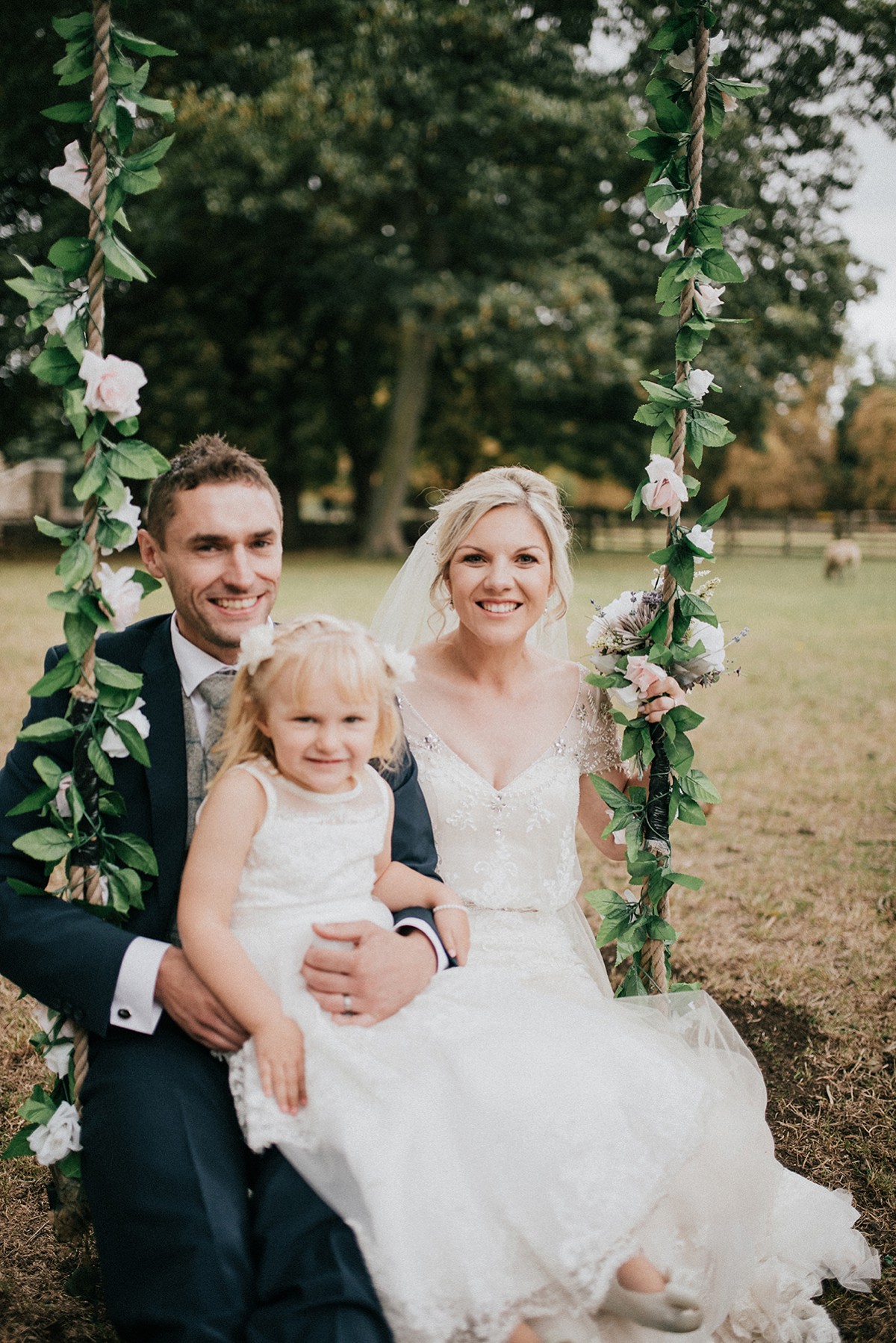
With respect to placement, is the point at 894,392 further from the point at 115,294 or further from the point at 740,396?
the point at 115,294

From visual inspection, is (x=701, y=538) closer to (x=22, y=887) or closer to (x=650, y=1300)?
(x=650, y=1300)

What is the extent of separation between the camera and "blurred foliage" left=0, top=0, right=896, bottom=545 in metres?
18.6

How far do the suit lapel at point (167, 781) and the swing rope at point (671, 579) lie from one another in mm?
1324

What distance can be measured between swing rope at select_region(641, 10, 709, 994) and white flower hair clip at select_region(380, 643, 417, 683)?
2.60ft

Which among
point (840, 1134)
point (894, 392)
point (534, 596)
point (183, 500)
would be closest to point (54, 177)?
point (183, 500)

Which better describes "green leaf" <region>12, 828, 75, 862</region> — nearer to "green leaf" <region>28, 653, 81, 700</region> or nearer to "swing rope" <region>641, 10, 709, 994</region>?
"green leaf" <region>28, 653, 81, 700</region>

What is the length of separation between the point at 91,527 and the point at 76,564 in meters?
0.09

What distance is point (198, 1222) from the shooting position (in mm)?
2092

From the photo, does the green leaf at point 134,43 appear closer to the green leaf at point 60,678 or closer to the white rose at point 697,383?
the green leaf at point 60,678

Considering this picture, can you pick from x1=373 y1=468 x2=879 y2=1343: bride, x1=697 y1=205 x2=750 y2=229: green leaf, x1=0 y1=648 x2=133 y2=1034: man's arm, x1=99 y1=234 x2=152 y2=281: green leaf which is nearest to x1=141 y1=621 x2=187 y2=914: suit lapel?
x1=0 y1=648 x2=133 y2=1034: man's arm

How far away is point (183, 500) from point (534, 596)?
3.62 ft

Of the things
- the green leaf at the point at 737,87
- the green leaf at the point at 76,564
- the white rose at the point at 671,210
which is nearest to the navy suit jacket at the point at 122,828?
the green leaf at the point at 76,564

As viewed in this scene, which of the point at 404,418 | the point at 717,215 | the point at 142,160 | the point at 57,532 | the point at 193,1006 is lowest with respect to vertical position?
the point at 193,1006

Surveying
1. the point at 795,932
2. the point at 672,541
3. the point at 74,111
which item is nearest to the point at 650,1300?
the point at 672,541
